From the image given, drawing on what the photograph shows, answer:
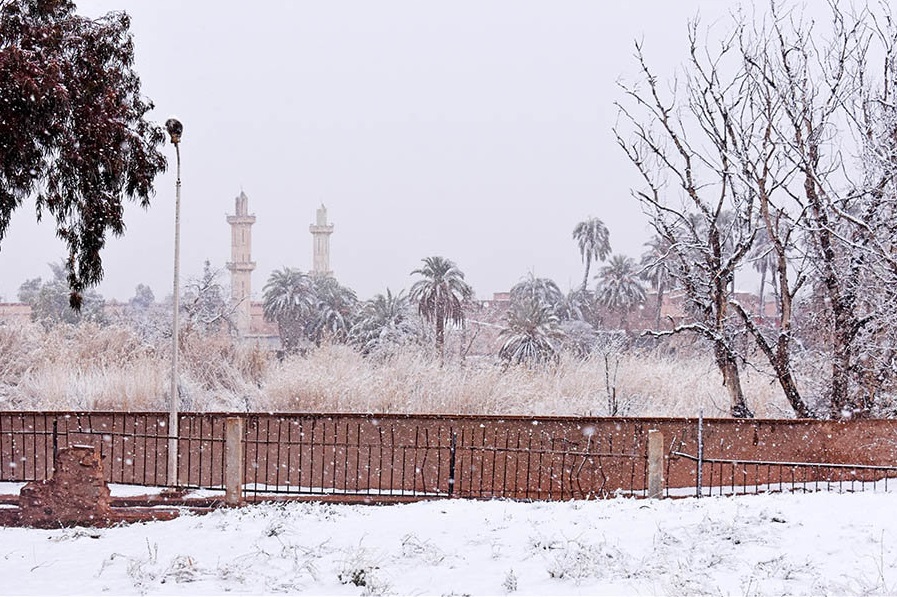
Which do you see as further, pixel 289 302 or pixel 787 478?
pixel 289 302

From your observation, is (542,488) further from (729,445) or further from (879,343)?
(879,343)

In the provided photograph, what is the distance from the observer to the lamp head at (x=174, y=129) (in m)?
13.4

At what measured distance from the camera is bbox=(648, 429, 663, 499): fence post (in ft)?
36.1

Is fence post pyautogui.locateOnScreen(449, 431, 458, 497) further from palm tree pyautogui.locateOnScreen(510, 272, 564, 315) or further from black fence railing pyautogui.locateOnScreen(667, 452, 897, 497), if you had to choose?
palm tree pyautogui.locateOnScreen(510, 272, 564, 315)

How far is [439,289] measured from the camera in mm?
36594

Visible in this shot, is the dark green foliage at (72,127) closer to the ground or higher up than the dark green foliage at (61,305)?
higher up

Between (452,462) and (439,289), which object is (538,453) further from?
(439,289)

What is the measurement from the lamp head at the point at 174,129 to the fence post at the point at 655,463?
8.50 meters

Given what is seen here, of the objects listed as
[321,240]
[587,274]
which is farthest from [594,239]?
[321,240]

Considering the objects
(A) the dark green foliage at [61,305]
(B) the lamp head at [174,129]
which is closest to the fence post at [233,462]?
(B) the lamp head at [174,129]

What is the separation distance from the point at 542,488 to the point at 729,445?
2.97 m

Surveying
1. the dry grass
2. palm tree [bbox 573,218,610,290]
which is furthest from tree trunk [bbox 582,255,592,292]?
the dry grass

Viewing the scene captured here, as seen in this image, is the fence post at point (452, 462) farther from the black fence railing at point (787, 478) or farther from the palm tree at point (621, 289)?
the palm tree at point (621, 289)

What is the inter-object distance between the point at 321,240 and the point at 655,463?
245 feet
